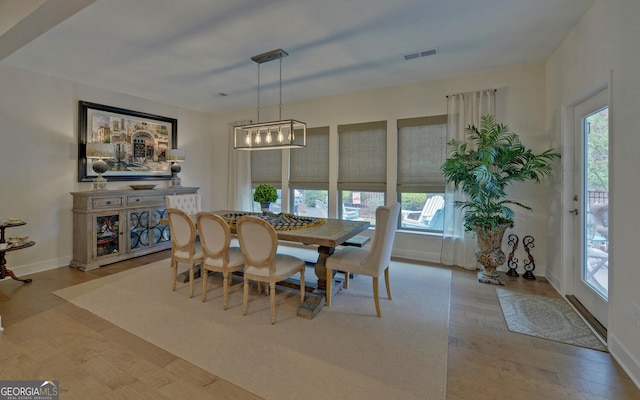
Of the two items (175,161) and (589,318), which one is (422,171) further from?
(175,161)

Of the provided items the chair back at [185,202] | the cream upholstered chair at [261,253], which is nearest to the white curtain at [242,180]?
the chair back at [185,202]

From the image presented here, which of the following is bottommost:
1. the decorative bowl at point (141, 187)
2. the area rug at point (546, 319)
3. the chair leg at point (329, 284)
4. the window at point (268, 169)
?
the area rug at point (546, 319)

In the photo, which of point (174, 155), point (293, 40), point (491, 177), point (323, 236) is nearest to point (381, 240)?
point (323, 236)

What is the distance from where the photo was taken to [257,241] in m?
2.55

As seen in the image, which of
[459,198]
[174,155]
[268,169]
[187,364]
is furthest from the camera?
[268,169]

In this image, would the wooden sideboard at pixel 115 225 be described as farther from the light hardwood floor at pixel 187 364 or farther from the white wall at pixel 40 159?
the light hardwood floor at pixel 187 364

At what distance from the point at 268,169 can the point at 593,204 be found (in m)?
4.82

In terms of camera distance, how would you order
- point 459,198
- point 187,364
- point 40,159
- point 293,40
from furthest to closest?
point 459,198 < point 40,159 < point 293,40 < point 187,364

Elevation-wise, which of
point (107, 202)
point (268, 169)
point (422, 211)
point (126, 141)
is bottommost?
point (422, 211)

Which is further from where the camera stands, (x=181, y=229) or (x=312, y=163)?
(x=312, y=163)

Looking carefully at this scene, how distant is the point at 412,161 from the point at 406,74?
1.27m

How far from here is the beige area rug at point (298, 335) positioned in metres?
1.82

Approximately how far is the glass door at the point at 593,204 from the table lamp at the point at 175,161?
18.9ft

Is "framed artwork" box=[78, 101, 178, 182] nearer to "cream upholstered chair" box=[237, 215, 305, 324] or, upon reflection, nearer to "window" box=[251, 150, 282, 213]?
"window" box=[251, 150, 282, 213]
